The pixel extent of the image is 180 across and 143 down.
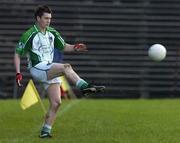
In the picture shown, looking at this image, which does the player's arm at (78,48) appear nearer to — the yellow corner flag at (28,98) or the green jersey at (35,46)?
the green jersey at (35,46)

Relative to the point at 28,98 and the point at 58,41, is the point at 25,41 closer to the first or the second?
the point at 58,41

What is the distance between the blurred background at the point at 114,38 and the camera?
28.6 m

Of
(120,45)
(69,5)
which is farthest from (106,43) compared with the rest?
(69,5)

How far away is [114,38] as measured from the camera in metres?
29.5

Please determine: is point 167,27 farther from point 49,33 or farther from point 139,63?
point 49,33

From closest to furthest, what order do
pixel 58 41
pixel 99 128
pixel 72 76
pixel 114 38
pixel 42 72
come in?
1. pixel 72 76
2. pixel 42 72
3. pixel 58 41
4. pixel 99 128
5. pixel 114 38

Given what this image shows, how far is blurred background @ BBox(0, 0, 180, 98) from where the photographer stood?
28.6 m

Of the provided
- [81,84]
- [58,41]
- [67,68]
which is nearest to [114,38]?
[58,41]

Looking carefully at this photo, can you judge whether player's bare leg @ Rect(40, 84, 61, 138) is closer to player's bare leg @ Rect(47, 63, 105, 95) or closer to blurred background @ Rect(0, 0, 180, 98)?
player's bare leg @ Rect(47, 63, 105, 95)

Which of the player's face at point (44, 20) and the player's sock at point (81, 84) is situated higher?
the player's face at point (44, 20)

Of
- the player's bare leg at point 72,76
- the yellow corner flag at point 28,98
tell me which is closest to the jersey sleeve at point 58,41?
the player's bare leg at point 72,76

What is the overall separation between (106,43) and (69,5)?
2539 mm

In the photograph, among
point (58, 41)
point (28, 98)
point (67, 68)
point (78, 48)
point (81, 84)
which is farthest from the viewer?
point (28, 98)

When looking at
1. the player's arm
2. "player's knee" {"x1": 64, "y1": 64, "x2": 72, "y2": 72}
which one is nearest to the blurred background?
the player's arm
